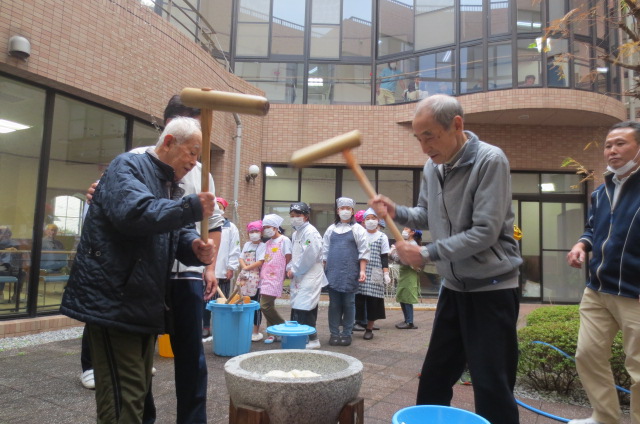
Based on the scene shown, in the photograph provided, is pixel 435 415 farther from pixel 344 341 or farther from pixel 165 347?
pixel 344 341

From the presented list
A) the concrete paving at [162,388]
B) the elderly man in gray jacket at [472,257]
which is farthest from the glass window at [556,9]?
the elderly man in gray jacket at [472,257]

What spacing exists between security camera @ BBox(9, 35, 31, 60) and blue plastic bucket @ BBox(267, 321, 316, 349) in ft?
14.8

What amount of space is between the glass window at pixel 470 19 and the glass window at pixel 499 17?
28cm

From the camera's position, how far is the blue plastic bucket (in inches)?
163

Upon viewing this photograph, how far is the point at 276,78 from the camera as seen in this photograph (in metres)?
12.9

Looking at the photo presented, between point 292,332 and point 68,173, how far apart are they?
4889mm

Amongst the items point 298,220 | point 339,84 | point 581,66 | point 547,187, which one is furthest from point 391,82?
point 298,220

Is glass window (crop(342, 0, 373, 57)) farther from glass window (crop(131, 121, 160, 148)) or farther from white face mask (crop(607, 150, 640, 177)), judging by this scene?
white face mask (crop(607, 150, 640, 177))

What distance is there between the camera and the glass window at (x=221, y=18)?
1305cm

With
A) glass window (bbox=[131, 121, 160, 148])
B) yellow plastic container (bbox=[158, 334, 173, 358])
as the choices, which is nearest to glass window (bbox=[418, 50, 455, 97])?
glass window (bbox=[131, 121, 160, 148])

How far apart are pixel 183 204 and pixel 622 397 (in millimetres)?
3863

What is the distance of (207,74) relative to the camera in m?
9.62

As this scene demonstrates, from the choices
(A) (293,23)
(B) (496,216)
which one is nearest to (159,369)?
(B) (496,216)

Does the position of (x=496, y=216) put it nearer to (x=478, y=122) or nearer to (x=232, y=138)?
(x=232, y=138)
